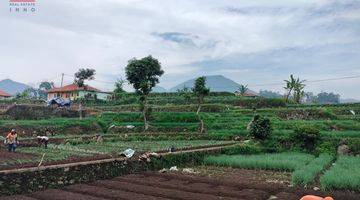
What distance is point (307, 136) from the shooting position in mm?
33219

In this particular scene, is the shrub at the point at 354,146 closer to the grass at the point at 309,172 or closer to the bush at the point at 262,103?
the grass at the point at 309,172

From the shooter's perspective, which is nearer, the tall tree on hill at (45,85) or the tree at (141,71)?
the tree at (141,71)

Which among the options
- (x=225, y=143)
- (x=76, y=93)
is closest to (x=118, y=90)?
(x=76, y=93)

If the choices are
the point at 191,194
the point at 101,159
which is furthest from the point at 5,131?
the point at 191,194

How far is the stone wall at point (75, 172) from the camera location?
1803 centimetres

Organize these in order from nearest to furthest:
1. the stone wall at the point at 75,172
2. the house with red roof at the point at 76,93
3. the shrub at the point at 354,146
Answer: the stone wall at the point at 75,172 < the shrub at the point at 354,146 < the house with red roof at the point at 76,93

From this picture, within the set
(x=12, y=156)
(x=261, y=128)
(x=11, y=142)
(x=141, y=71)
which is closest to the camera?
(x=12, y=156)

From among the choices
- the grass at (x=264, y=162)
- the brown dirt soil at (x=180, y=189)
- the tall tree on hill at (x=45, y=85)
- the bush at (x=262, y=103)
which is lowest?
the brown dirt soil at (x=180, y=189)

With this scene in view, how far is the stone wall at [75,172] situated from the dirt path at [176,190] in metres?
0.60

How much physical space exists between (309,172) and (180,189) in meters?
7.01

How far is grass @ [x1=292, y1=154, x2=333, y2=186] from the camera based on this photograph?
20.2m

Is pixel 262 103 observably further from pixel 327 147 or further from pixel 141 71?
pixel 327 147

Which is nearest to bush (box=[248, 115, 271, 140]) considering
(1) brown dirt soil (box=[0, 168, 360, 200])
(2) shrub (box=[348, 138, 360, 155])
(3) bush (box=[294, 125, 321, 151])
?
(3) bush (box=[294, 125, 321, 151])

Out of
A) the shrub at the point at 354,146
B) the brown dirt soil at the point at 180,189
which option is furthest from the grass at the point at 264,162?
the shrub at the point at 354,146
